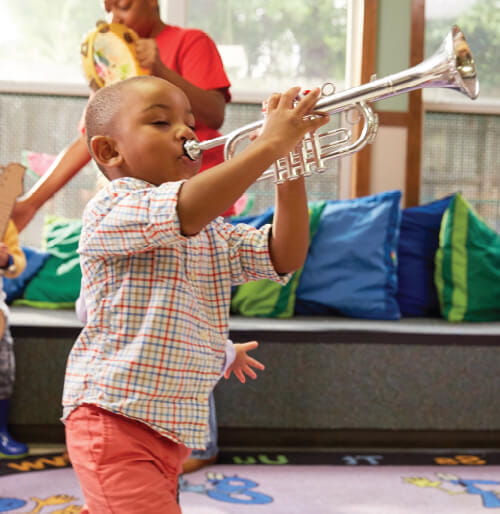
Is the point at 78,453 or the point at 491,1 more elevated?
the point at 491,1

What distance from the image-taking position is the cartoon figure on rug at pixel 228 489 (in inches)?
67.3

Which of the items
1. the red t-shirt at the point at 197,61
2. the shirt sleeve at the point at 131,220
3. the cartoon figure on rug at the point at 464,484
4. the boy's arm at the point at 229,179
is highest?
the red t-shirt at the point at 197,61

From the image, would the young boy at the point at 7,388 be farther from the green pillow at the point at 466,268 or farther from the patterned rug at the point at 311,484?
the green pillow at the point at 466,268

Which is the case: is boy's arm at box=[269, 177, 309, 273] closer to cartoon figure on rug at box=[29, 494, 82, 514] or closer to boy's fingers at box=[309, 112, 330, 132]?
boy's fingers at box=[309, 112, 330, 132]

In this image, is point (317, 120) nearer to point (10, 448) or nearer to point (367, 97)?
point (367, 97)

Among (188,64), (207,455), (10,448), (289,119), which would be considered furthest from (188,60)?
(10,448)

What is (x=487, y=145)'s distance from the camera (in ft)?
9.74

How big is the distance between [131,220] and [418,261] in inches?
68.2

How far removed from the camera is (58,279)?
97.9 inches

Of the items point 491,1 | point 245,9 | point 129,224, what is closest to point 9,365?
point 129,224

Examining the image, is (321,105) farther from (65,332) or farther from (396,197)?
(396,197)

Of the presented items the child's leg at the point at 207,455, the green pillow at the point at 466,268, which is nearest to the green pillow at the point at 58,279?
the child's leg at the point at 207,455

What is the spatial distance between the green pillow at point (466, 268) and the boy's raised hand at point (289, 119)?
1.55m

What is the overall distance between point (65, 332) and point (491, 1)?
6.85ft
